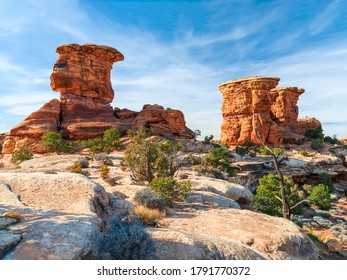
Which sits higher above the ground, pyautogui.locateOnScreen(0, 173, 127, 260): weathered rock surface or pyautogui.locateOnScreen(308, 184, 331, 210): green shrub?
pyautogui.locateOnScreen(0, 173, 127, 260): weathered rock surface

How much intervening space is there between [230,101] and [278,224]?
1966 inches

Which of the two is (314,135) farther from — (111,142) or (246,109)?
(111,142)

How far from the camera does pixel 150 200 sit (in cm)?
993

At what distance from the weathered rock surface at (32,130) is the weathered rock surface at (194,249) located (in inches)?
1577

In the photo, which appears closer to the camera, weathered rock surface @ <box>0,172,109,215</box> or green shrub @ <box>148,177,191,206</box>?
weathered rock surface @ <box>0,172,109,215</box>

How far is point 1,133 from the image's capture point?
56781 millimetres

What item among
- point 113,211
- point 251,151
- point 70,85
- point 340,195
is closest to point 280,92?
point 251,151

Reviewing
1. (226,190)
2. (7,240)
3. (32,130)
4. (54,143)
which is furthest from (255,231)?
(32,130)

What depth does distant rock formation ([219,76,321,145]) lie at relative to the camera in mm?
51972

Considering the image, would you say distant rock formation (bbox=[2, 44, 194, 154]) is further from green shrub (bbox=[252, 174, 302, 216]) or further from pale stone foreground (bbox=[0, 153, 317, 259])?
pale stone foreground (bbox=[0, 153, 317, 259])

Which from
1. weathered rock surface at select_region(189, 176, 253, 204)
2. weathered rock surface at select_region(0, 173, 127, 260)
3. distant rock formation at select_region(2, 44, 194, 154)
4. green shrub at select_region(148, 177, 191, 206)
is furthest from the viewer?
distant rock formation at select_region(2, 44, 194, 154)

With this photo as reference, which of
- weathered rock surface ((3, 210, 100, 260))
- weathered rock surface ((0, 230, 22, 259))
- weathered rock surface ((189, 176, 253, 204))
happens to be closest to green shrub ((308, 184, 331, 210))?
weathered rock surface ((189, 176, 253, 204))

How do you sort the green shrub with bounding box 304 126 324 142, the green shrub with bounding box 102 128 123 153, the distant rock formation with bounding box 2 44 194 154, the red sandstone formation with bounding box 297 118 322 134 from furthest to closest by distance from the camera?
the red sandstone formation with bounding box 297 118 322 134 < the green shrub with bounding box 304 126 324 142 < the distant rock formation with bounding box 2 44 194 154 < the green shrub with bounding box 102 128 123 153
